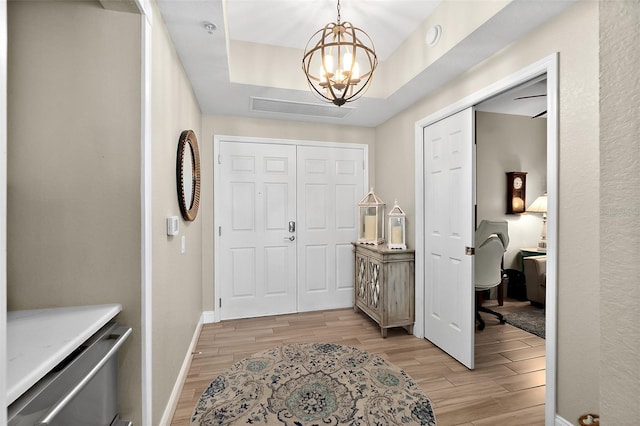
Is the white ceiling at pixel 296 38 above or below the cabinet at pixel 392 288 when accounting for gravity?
above

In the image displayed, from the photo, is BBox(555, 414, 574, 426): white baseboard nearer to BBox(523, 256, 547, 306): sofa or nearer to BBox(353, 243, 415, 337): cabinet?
BBox(353, 243, 415, 337): cabinet

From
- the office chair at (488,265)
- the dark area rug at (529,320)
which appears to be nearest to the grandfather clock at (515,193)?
the office chair at (488,265)

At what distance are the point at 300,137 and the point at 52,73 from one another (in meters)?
2.60

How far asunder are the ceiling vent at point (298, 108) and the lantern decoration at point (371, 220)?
99 centimetres

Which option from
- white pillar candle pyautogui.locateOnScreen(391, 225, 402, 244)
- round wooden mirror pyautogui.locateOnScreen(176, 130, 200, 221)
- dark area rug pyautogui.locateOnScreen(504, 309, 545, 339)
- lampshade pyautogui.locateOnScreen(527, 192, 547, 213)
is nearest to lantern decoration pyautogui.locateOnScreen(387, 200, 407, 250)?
white pillar candle pyautogui.locateOnScreen(391, 225, 402, 244)

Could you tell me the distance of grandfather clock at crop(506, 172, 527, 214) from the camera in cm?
425

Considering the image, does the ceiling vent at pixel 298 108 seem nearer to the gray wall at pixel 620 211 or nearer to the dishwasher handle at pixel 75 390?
the dishwasher handle at pixel 75 390

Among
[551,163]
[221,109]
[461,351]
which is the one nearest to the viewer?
[551,163]

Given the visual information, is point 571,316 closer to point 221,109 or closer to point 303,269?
point 303,269

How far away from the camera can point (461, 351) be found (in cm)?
252

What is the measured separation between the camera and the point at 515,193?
425cm

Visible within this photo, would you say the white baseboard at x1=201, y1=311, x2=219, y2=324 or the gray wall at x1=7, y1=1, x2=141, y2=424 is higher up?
the gray wall at x1=7, y1=1, x2=141, y2=424

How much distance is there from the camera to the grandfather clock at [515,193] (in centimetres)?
425

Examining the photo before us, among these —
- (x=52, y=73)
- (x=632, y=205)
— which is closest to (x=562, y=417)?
(x=632, y=205)
